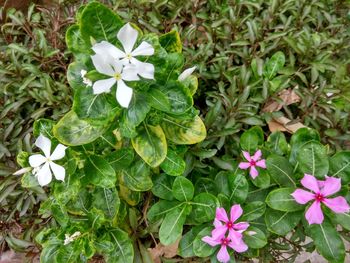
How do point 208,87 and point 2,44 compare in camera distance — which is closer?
point 208,87

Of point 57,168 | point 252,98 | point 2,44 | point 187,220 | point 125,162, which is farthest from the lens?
point 2,44

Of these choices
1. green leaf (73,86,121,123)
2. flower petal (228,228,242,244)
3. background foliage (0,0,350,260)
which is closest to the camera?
green leaf (73,86,121,123)

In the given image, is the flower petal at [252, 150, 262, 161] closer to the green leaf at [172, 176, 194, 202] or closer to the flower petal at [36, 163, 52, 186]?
the green leaf at [172, 176, 194, 202]

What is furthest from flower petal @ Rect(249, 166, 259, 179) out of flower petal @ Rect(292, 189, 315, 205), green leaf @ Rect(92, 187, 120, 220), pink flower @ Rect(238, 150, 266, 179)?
green leaf @ Rect(92, 187, 120, 220)

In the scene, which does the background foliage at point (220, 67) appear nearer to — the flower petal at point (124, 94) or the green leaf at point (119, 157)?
the green leaf at point (119, 157)

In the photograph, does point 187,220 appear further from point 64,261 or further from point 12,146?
point 12,146

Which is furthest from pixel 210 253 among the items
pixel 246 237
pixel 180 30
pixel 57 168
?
pixel 180 30
